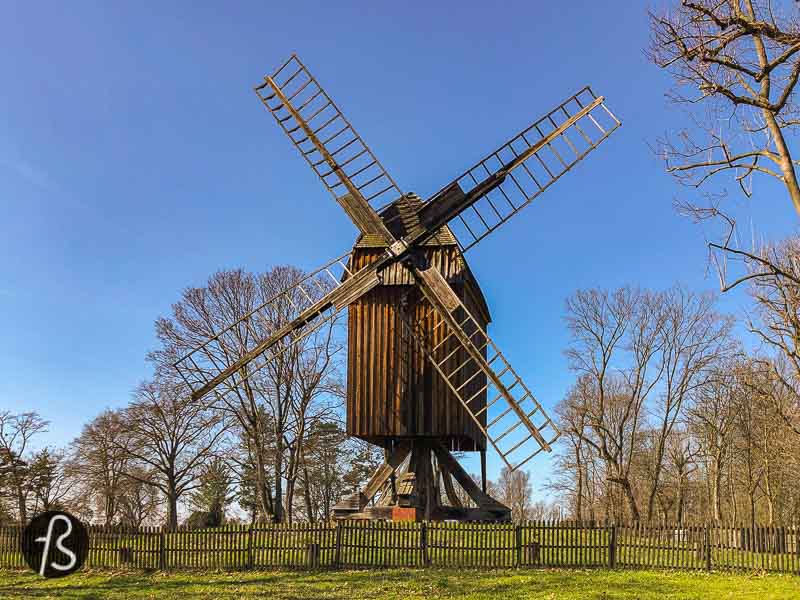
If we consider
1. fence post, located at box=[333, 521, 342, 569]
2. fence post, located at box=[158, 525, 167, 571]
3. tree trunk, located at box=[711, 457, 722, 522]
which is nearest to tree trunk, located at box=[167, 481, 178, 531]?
fence post, located at box=[158, 525, 167, 571]

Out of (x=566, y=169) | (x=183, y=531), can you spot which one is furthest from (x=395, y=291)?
(x=183, y=531)

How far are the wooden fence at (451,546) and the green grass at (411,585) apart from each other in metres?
0.68

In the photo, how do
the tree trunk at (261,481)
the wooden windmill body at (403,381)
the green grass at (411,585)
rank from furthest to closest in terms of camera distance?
1. the tree trunk at (261,481)
2. the wooden windmill body at (403,381)
3. the green grass at (411,585)


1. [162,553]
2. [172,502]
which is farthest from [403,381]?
[172,502]

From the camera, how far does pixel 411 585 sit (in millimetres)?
14258

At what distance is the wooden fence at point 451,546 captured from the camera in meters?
17.1

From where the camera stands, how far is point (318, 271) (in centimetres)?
1977

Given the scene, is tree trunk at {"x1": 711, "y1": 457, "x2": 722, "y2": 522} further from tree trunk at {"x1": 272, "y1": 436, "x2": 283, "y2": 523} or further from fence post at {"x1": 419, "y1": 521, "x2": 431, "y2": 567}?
fence post at {"x1": 419, "y1": 521, "x2": 431, "y2": 567}

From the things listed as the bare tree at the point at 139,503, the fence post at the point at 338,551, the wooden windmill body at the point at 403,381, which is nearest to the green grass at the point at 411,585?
the fence post at the point at 338,551

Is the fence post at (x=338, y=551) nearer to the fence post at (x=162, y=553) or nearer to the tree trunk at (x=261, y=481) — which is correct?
the fence post at (x=162, y=553)

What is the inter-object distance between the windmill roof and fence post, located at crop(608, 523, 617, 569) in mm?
8548

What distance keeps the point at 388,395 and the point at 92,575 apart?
867 centimetres

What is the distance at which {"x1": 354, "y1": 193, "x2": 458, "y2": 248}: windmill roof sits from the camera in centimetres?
1898

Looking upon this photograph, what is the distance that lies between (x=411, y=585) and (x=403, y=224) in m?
9.18
